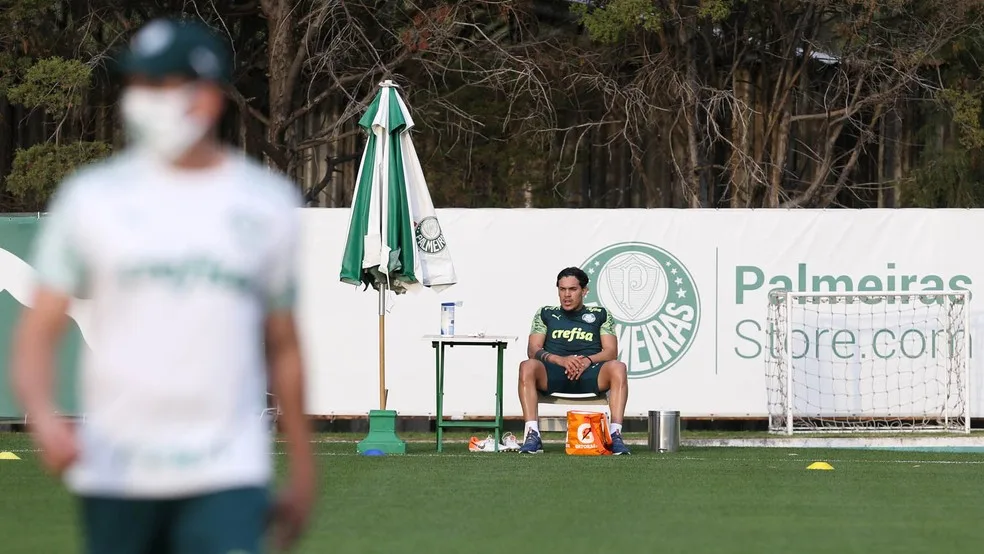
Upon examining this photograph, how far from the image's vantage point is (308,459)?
270 centimetres

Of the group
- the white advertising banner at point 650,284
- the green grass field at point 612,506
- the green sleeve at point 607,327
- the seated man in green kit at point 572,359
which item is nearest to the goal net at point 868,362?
the white advertising banner at point 650,284

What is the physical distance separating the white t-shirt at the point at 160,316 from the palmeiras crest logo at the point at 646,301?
1114 centimetres

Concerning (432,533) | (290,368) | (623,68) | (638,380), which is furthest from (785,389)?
(290,368)

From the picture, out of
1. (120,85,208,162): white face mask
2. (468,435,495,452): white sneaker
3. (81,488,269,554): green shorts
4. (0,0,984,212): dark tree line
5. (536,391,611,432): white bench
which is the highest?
(0,0,984,212): dark tree line

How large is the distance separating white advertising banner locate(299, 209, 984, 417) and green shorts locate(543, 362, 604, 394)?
2116 millimetres

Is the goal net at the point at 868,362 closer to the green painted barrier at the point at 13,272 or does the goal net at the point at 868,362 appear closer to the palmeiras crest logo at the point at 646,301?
the palmeiras crest logo at the point at 646,301

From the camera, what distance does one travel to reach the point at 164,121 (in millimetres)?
2586

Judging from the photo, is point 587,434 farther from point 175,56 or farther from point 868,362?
point 175,56

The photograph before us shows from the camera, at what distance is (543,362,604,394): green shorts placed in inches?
455


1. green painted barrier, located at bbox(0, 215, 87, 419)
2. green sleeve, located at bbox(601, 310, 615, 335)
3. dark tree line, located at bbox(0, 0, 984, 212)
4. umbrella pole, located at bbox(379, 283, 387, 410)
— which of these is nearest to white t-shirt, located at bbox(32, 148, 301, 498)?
umbrella pole, located at bbox(379, 283, 387, 410)

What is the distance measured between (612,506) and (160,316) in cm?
487

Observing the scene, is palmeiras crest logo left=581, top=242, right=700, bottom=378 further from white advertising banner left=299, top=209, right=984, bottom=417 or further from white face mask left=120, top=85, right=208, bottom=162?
white face mask left=120, top=85, right=208, bottom=162

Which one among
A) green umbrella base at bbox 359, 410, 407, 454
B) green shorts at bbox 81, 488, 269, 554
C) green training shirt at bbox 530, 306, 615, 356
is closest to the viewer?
green shorts at bbox 81, 488, 269, 554

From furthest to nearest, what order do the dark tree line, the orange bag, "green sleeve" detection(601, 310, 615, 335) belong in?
the dark tree line, "green sleeve" detection(601, 310, 615, 335), the orange bag
